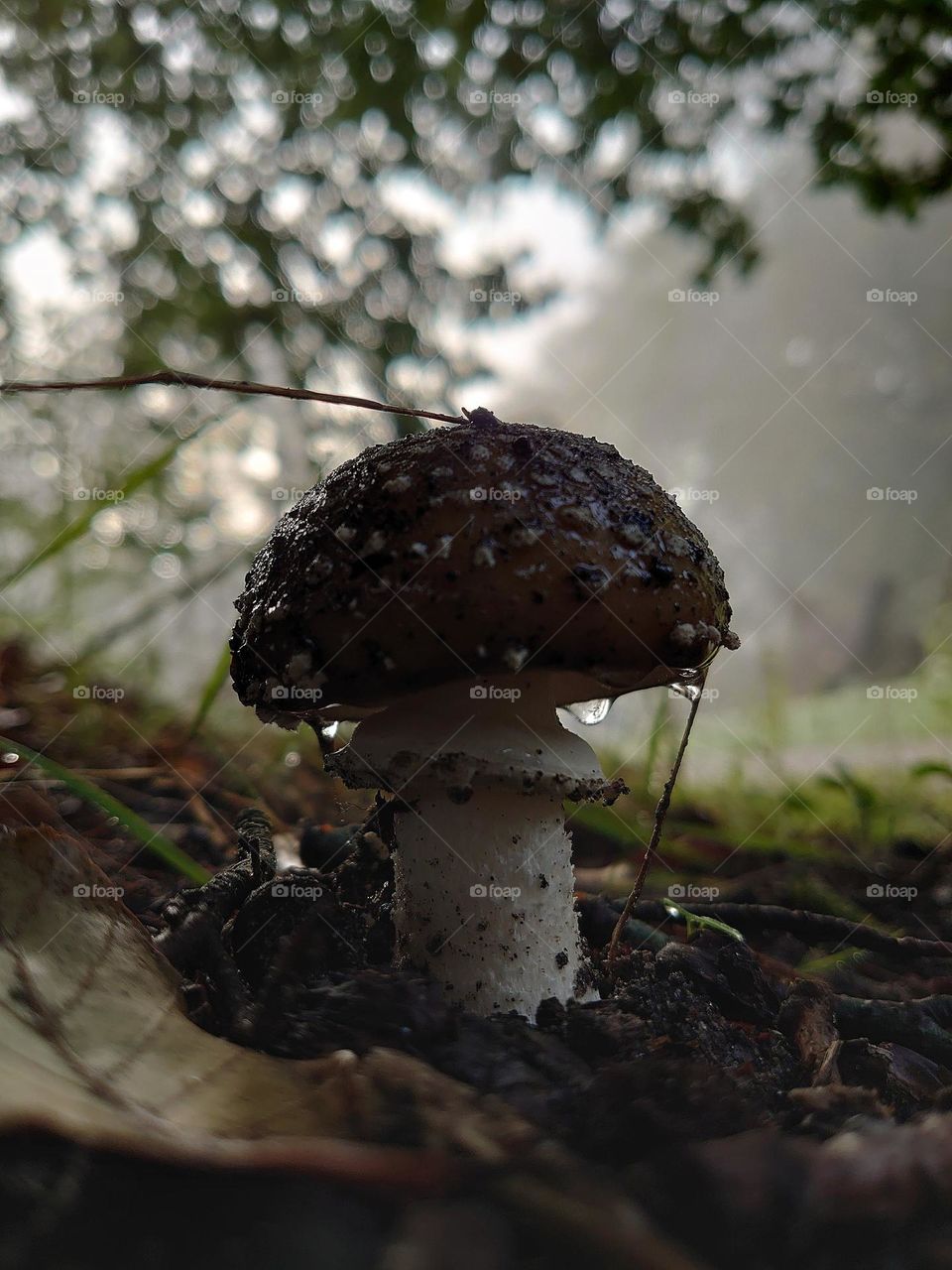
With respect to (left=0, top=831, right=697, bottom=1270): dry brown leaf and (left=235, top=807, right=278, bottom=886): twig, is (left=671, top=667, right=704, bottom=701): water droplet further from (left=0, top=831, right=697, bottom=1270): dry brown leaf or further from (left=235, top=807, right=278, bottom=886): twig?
(left=235, top=807, right=278, bottom=886): twig

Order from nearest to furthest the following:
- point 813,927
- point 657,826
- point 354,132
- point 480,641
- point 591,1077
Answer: point 591,1077
point 480,641
point 657,826
point 813,927
point 354,132

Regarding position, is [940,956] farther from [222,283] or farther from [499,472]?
[222,283]

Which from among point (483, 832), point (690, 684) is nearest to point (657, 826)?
point (690, 684)

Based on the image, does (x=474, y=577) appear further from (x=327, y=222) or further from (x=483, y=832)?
(x=327, y=222)

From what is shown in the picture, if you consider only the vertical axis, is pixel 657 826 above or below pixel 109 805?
above

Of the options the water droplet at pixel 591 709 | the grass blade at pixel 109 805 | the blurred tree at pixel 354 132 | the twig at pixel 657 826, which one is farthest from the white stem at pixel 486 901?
the blurred tree at pixel 354 132

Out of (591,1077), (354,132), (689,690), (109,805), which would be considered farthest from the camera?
(354,132)

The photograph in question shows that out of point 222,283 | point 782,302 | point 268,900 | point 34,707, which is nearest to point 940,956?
point 268,900
